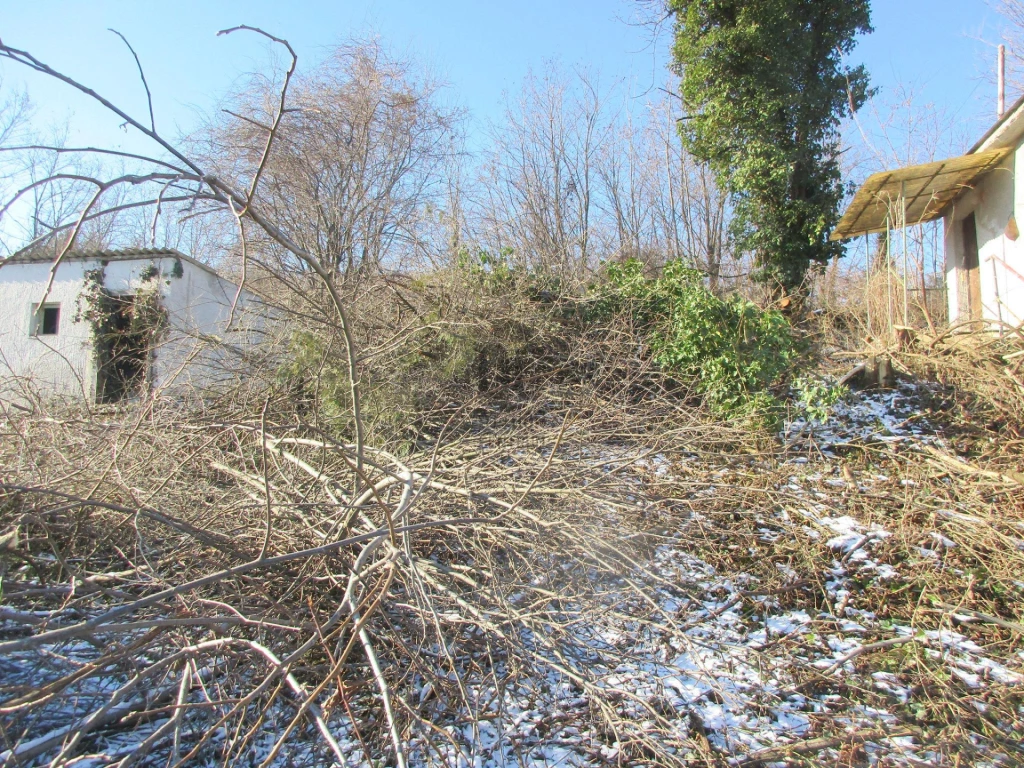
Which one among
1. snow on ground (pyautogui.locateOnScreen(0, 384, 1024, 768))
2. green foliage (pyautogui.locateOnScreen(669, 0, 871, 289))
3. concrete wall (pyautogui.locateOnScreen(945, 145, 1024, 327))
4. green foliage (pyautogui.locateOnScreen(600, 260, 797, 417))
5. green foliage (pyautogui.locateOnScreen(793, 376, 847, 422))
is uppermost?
green foliage (pyautogui.locateOnScreen(669, 0, 871, 289))

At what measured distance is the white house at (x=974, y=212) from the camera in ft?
26.1

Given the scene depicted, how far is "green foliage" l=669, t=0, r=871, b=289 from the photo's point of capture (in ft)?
34.8

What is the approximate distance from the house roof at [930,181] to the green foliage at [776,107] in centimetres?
103

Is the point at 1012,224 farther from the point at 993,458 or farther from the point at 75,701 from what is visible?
the point at 75,701

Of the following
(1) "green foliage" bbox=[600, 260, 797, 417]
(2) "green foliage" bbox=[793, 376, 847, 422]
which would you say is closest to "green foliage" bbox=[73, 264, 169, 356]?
(1) "green foliage" bbox=[600, 260, 797, 417]

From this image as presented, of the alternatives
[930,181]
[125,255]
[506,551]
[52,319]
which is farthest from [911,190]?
[52,319]

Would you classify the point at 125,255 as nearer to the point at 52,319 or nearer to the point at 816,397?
the point at 52,319

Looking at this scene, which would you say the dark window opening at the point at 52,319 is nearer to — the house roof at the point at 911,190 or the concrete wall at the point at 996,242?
the house roof at the point at 911,190

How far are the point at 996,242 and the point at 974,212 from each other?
102 centimetres

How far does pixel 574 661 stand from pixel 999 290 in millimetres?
8710

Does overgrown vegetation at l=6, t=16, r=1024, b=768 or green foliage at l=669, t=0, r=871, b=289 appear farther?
green foliage at l=669, t=0, r=871, b=289

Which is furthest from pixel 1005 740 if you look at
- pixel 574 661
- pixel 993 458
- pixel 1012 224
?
pixel 1012 224

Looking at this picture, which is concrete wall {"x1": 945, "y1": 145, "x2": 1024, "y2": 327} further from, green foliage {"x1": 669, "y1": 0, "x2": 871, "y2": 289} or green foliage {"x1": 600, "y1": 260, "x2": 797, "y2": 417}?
green foliage {"x1": 600, "y1": 260, "x2": 797, "y2": 417}

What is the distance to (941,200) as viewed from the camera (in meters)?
10.1
